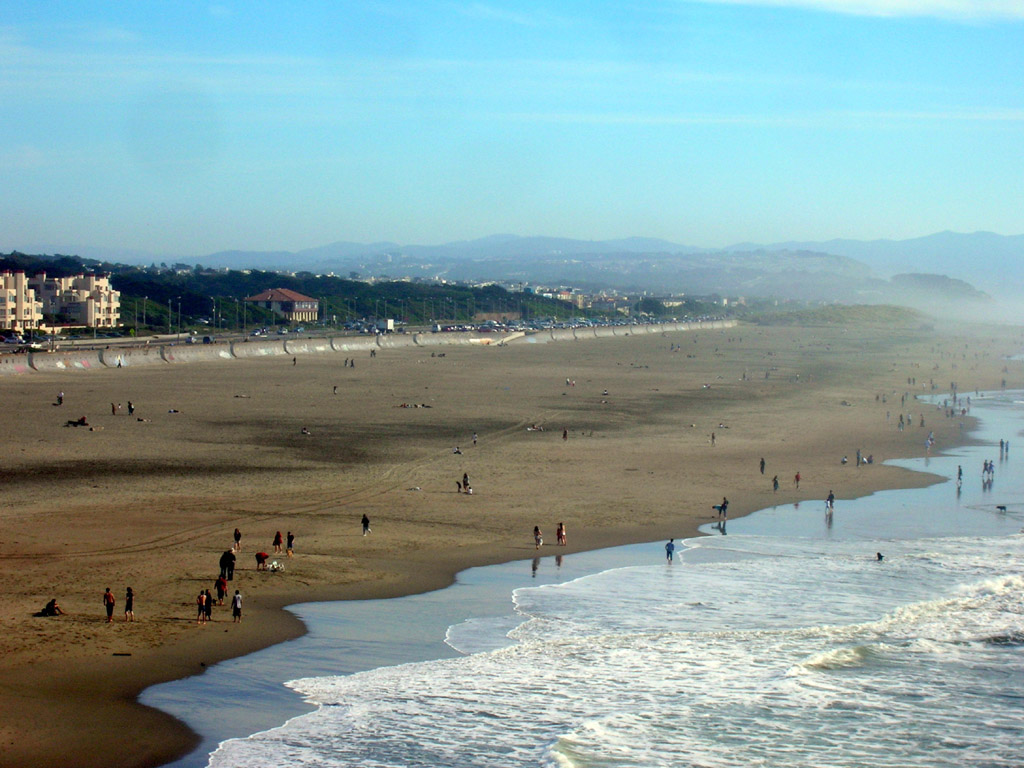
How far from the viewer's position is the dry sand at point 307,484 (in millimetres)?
11828

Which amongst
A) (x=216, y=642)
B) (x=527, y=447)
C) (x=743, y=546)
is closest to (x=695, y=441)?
(x=527, y=447)

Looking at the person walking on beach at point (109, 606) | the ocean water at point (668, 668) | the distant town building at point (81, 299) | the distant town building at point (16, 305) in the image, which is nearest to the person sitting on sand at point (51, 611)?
the person walking on beach at point (109, 606)

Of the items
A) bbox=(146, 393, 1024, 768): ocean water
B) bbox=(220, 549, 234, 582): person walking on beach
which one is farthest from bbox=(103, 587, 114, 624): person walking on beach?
bbox=(146, 393, 1024, 768): ocean water

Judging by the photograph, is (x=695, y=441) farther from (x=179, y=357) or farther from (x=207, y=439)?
(x=179, y=357)

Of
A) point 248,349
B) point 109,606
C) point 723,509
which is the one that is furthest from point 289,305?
point 109,606

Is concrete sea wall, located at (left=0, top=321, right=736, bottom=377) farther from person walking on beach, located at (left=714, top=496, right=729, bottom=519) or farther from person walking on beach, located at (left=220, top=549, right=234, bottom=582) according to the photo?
person walking on beach, located at (left=714, top=496, right=729, bottom=519)

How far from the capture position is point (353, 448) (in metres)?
28.0

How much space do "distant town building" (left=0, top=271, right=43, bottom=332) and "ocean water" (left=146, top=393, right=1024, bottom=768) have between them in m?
62.9

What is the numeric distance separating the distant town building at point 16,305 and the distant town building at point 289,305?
1320 inches

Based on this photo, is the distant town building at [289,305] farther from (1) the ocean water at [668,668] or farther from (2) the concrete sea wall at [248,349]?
(1) the ocean water at [668,668]

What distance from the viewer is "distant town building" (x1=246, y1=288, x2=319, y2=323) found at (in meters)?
107

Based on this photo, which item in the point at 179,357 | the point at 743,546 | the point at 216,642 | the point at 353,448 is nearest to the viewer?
the point at 216,642

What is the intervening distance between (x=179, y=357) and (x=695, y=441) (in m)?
33.5

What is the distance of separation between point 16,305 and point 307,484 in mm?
57384
